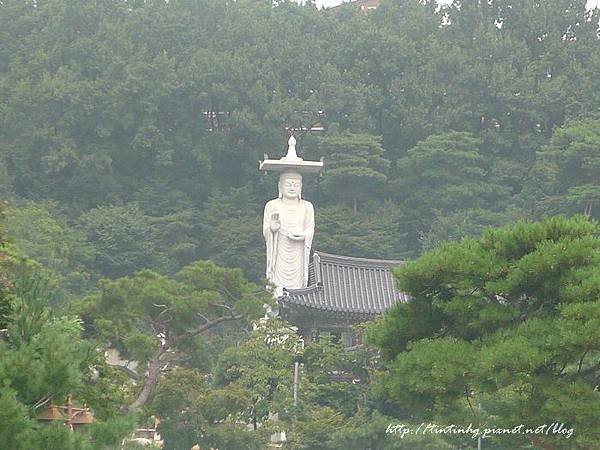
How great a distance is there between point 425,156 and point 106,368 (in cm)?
2205

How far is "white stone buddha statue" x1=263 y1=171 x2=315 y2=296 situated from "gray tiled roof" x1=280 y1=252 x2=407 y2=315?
0.29 meters

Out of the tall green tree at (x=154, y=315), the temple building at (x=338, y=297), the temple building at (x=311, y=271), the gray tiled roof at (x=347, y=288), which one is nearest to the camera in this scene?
the tall green tree at (x=154, y=315)

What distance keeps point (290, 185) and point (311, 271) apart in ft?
5.22

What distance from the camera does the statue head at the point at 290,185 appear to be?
27.8m

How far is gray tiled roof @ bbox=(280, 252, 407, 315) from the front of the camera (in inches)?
997

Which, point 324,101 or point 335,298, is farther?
point 324,101

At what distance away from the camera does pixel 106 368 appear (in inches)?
552

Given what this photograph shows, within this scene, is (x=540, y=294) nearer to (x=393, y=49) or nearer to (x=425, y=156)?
(x=425, y=156)

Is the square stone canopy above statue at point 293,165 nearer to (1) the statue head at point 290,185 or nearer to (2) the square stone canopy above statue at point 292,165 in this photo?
(2) the square stone canopy above statue at point 292,165

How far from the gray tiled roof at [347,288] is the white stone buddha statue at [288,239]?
286 millimetres

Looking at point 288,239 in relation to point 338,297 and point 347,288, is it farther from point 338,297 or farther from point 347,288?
point 338,297

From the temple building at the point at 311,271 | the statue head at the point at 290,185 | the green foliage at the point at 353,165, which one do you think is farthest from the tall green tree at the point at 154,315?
the green foliage at the point at 353,165

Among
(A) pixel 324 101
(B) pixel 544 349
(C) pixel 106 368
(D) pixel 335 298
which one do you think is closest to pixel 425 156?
(A) pixel 324 101

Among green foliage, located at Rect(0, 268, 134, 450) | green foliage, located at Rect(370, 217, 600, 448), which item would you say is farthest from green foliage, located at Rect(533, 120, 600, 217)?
green foliage, located at Rect(0, 268, 134, 450)
